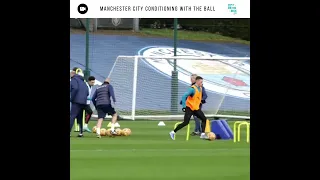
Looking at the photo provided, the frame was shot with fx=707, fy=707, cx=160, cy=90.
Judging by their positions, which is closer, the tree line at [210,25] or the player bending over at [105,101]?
the player bending over at [105,101]

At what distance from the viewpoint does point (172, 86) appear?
29969 mm

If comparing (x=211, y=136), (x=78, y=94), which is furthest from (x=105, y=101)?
(x=211, y=136)

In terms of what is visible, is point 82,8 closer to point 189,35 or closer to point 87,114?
point 87,114

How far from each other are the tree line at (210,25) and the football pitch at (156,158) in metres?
17.1

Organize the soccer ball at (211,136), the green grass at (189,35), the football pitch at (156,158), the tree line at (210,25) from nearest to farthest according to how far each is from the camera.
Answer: the football pitch at (156,158)
the soccer ball at (211,136)
the tree line at (210,25)
the green grass at (189,35)

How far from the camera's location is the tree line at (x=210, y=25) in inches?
1449

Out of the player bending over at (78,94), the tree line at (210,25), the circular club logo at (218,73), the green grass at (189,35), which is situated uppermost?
the tree line at (210,25)

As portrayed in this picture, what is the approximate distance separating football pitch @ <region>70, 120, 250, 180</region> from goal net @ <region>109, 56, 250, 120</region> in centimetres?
786

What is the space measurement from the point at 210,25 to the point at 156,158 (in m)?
23.9

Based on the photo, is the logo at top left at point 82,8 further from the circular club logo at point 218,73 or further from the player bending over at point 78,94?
the circular club logo at point 218,73

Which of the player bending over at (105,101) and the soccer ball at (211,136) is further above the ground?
the player bending over at (105,101)

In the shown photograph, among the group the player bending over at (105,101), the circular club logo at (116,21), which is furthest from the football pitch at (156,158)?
the circular club logo at (116,21)

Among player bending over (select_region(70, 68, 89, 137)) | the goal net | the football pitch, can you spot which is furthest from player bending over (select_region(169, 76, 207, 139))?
the goal net
